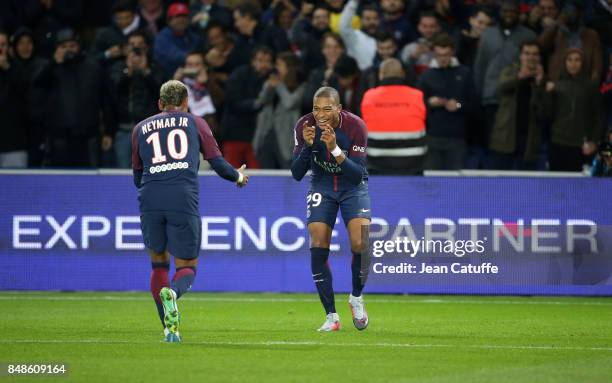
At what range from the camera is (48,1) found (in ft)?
71.7

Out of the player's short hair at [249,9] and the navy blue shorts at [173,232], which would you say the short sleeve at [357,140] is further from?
the player's short hair at [249,9]

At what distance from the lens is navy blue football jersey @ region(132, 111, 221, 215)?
473 inches

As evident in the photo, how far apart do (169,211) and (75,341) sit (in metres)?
1.44

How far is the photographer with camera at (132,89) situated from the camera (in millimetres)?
19000

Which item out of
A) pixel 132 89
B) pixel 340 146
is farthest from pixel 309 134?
pixel 132 89

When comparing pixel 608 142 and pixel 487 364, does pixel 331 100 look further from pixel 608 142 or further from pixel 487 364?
pixel 608 142

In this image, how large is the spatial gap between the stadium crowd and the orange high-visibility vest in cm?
26

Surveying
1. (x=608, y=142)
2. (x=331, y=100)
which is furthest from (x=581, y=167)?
(x=331, y=100)

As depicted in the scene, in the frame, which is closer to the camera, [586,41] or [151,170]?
[151,170]

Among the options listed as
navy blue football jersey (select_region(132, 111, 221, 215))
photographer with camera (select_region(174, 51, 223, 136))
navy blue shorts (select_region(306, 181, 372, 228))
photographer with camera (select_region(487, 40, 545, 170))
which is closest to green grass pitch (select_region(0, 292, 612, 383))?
navy blue shorts (select_region(306, 181, 372, 228))

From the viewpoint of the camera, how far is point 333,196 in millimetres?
13109

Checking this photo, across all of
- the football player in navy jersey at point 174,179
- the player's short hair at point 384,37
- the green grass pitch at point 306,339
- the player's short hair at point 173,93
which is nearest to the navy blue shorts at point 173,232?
the football player in navy jersey at point 174,179

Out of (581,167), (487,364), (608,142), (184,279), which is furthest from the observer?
(581,167)

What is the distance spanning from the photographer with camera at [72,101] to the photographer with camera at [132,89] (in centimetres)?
28
